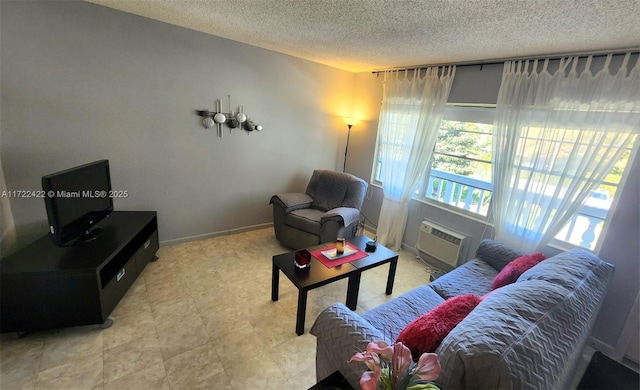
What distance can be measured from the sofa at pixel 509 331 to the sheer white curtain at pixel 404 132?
1.70 metres

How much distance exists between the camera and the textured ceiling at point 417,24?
60.8 inches

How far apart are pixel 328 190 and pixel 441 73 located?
1857 mm

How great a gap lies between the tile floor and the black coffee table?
0.58ft

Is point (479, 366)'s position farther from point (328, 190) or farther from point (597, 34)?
point (328, 190)

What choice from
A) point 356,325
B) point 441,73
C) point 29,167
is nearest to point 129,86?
point 29,167

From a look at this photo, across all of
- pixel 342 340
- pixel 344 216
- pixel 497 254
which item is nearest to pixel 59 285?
pixel 342 340

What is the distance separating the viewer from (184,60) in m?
2.75

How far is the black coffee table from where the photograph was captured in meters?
1.95

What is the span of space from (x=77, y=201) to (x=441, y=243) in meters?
3.38

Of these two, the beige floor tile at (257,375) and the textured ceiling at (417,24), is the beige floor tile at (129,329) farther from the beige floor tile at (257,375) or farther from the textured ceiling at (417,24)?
the textured ceiling at (417,24)

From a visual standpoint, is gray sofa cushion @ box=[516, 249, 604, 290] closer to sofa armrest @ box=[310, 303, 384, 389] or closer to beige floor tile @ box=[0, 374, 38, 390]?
sofa armrest @ box=[310, 303, 384, 389]

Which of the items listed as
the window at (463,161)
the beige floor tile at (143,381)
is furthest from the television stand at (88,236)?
the window at (463,161)

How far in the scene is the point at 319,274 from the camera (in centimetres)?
207

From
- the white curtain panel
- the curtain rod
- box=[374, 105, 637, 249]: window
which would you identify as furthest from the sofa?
the white curtain panel
